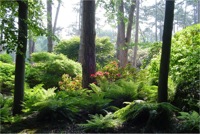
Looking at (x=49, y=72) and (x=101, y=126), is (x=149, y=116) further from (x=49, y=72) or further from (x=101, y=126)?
(x=49, y=72)

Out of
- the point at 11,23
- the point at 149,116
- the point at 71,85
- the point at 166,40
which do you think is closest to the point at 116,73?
the point at 71,85

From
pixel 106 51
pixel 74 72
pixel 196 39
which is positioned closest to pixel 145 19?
pixel 106 51

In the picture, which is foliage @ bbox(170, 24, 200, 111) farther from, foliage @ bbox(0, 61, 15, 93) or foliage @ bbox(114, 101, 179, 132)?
foliage @ bbox(0, 61, 15, 93)

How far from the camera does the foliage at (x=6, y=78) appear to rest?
930 cm

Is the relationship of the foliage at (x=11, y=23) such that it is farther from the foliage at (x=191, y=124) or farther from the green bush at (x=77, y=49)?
the green bush at (x=77, y=49)

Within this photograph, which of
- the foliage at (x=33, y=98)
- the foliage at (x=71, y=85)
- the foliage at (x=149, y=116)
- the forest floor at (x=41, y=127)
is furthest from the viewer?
the foliage at (x=71, y=85)

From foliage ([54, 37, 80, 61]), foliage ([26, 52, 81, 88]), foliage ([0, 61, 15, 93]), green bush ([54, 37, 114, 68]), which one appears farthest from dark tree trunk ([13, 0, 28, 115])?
foliage ([54, 37, 80, 61])

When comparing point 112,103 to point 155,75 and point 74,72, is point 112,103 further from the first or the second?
point 74,72

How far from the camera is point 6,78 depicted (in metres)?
9.66

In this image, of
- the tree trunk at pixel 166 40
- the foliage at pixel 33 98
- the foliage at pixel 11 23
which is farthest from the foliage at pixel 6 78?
the tree trunk at pixel 166 40

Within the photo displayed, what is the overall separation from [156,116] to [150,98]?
1.28 metres

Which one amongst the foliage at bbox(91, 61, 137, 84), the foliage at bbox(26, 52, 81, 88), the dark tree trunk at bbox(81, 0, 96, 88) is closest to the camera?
the dark tree trunk at bbox(81, 0, 96, 88)

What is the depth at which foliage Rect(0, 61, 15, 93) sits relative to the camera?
9305 mm

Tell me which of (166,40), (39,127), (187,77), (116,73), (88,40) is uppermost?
(88,40)
